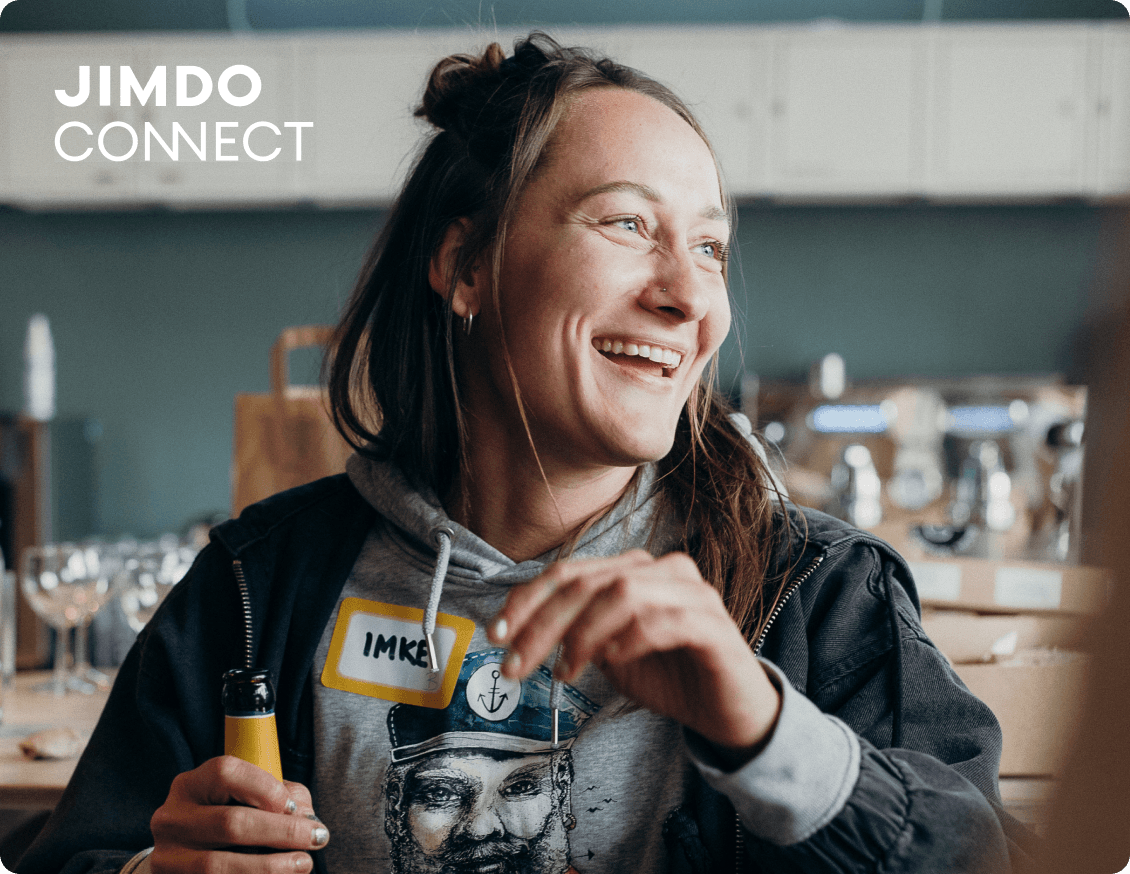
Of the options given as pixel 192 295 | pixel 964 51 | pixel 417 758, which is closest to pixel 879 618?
pixel 417 758

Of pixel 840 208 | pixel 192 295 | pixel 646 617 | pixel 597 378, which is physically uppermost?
pixel 840 208

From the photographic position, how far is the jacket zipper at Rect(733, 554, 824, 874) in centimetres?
87

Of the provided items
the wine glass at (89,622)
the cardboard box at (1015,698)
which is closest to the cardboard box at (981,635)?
the cardboard box at (1015,698)

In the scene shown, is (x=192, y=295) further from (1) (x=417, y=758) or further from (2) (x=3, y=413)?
(1) (x=417, y=758)

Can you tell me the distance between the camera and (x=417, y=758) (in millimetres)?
959

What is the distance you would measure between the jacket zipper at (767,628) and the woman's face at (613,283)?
0.58 feet

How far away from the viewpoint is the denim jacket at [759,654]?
2.30 feet

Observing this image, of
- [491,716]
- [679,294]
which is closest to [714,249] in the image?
[679,294]

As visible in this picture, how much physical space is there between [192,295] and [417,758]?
11.2 ft

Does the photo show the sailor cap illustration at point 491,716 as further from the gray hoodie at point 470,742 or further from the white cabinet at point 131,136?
the white cabinet at point 131,136

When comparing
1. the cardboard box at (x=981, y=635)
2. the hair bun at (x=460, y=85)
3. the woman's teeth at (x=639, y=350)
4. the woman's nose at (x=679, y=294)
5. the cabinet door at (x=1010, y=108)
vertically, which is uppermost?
the cabinet door at (x=1010, y=108)

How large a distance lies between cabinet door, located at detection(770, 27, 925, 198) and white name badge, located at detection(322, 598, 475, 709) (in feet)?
9.45

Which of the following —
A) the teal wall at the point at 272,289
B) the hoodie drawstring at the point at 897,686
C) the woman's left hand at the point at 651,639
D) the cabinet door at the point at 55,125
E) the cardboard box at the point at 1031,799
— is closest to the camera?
the cardboard box at the point at 1031,799

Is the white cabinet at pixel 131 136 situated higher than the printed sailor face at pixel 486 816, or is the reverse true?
the white cabinet at pixel 131 136
